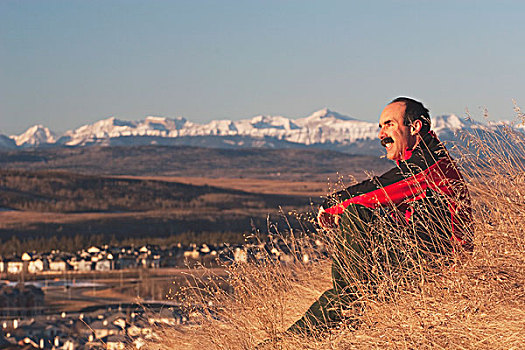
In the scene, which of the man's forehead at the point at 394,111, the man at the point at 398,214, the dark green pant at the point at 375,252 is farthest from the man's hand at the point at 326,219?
the man's forehead at the point at 394,111

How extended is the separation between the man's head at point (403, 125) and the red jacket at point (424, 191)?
70 mm

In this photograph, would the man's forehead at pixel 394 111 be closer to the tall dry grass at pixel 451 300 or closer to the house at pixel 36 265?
the tall dry grass at pixel 451 300

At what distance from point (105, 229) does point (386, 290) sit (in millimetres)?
107704

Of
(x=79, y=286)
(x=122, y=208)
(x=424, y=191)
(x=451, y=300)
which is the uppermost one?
(x=424, y=191)

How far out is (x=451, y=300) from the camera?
5.09 metres

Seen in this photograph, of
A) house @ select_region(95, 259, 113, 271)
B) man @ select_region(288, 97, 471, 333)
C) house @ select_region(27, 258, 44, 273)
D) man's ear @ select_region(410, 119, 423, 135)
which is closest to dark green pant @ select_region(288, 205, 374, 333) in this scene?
man @ select_region(288, 97, 471, 333)

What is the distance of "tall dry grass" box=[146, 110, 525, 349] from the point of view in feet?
15.8

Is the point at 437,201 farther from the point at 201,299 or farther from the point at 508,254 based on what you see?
the point at 201,299

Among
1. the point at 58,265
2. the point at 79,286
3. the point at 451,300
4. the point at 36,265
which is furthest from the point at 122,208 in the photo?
the point at 451,300

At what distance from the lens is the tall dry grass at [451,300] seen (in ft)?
15.8

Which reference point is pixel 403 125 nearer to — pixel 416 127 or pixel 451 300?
pixel 416 127

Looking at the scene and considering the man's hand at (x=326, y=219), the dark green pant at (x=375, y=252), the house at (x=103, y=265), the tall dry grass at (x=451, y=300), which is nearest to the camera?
the tall dry grass at (x=451, y=300)

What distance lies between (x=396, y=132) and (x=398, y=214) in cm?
61

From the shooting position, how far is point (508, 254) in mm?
5109
